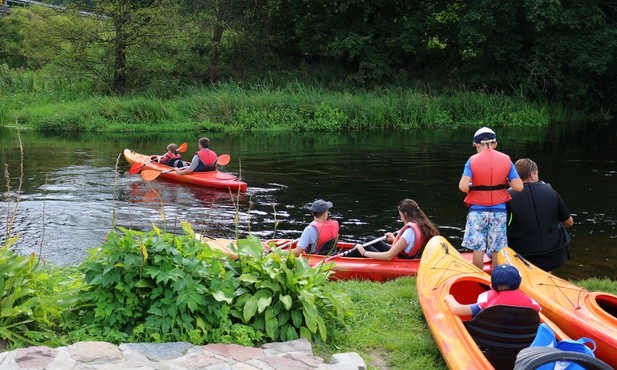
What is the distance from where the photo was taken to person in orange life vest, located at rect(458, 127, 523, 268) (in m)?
7.05

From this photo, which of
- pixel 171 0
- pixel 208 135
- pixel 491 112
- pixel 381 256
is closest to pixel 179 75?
pixel 171 0

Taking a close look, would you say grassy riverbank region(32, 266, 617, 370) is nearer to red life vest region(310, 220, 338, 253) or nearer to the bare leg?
the bare leg

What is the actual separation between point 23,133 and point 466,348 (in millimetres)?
21965

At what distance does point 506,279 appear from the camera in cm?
482

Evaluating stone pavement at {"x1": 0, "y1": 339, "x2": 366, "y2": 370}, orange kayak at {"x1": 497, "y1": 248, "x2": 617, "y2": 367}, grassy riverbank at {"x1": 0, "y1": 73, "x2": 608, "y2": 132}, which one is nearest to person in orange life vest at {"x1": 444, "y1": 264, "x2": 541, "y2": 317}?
orange kayak at {"x1": 497, "y1": 248, "x2": 617, "y2": 367}

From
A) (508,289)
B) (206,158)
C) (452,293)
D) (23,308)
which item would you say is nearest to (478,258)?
(452,293)

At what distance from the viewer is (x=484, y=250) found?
7.32 meters

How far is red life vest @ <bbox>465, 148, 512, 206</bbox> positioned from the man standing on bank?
20 centimetres

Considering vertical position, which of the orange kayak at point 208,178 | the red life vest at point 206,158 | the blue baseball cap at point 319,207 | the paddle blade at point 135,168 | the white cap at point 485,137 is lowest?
the orange kayak at point 208,178

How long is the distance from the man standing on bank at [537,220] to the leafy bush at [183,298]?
2.89m

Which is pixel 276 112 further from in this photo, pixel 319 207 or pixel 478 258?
pixel 478 258

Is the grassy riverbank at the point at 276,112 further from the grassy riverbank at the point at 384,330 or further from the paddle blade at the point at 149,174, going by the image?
the grassy riverbank at the point at 384,330

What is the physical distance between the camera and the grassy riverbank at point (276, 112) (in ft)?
82.6

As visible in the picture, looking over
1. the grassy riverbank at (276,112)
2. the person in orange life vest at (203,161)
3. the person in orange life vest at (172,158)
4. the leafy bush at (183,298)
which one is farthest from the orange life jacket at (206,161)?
the grassy riverbank at (276,112)
